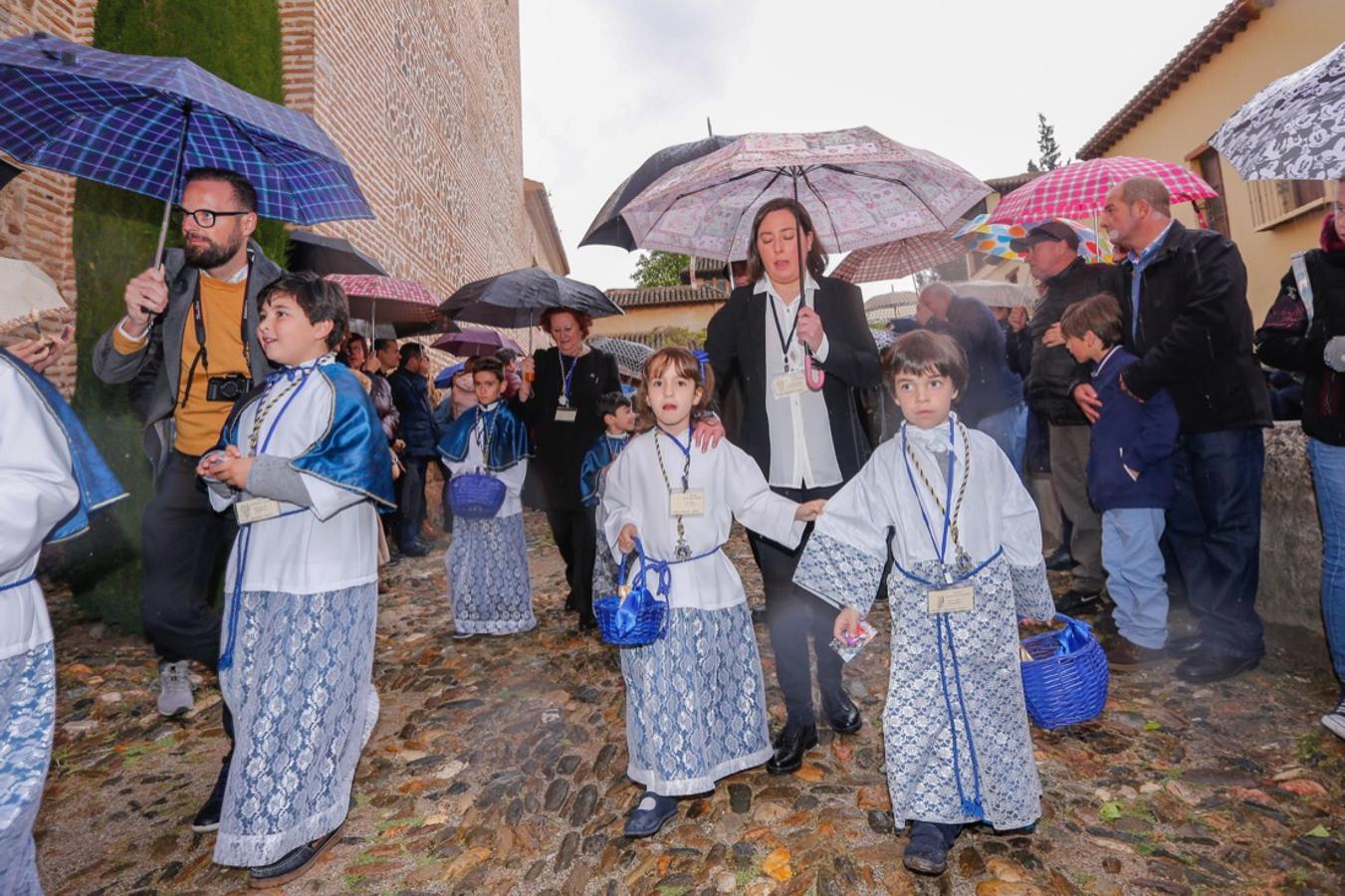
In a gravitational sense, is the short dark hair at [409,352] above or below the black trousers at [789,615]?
above

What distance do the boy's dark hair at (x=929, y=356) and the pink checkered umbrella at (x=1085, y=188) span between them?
8.41 feet

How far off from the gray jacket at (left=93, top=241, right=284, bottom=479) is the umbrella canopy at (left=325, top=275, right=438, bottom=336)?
A: 153 inches

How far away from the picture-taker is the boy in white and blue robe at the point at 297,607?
8.12 feet

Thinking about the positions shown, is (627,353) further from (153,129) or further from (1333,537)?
(1333,537)

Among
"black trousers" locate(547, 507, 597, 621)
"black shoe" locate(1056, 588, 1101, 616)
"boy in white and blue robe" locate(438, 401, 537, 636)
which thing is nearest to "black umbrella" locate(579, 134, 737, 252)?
"boy in white and blue robe" locate(438, 401, 537, 636)

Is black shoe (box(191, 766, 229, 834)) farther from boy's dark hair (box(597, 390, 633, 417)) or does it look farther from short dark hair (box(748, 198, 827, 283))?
boy's dark hair (box(597, 390, 633, 417))

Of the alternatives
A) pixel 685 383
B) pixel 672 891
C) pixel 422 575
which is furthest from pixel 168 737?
pixel 422 575

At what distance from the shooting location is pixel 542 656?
16.3 ft

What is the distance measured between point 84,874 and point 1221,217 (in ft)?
62.5

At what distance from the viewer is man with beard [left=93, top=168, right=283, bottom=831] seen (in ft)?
9.28

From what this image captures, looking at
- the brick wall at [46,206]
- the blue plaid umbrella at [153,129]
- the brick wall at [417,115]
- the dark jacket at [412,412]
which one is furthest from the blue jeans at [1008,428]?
the brick wall at [417,115]

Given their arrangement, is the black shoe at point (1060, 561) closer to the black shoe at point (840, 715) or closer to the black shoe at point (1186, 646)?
the black shoe at point (1186, 646)

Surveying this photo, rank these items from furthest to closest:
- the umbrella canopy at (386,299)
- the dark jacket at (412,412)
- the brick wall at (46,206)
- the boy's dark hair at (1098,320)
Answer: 1. the dark jacket at (412,412)
2. the umbrella canopy at (386,299)
3. the brick wall at (46,206)
4. the boy's dark hair at (1098,320)

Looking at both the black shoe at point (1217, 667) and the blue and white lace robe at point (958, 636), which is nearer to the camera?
the blue and white lace robe at point (958, 636)
